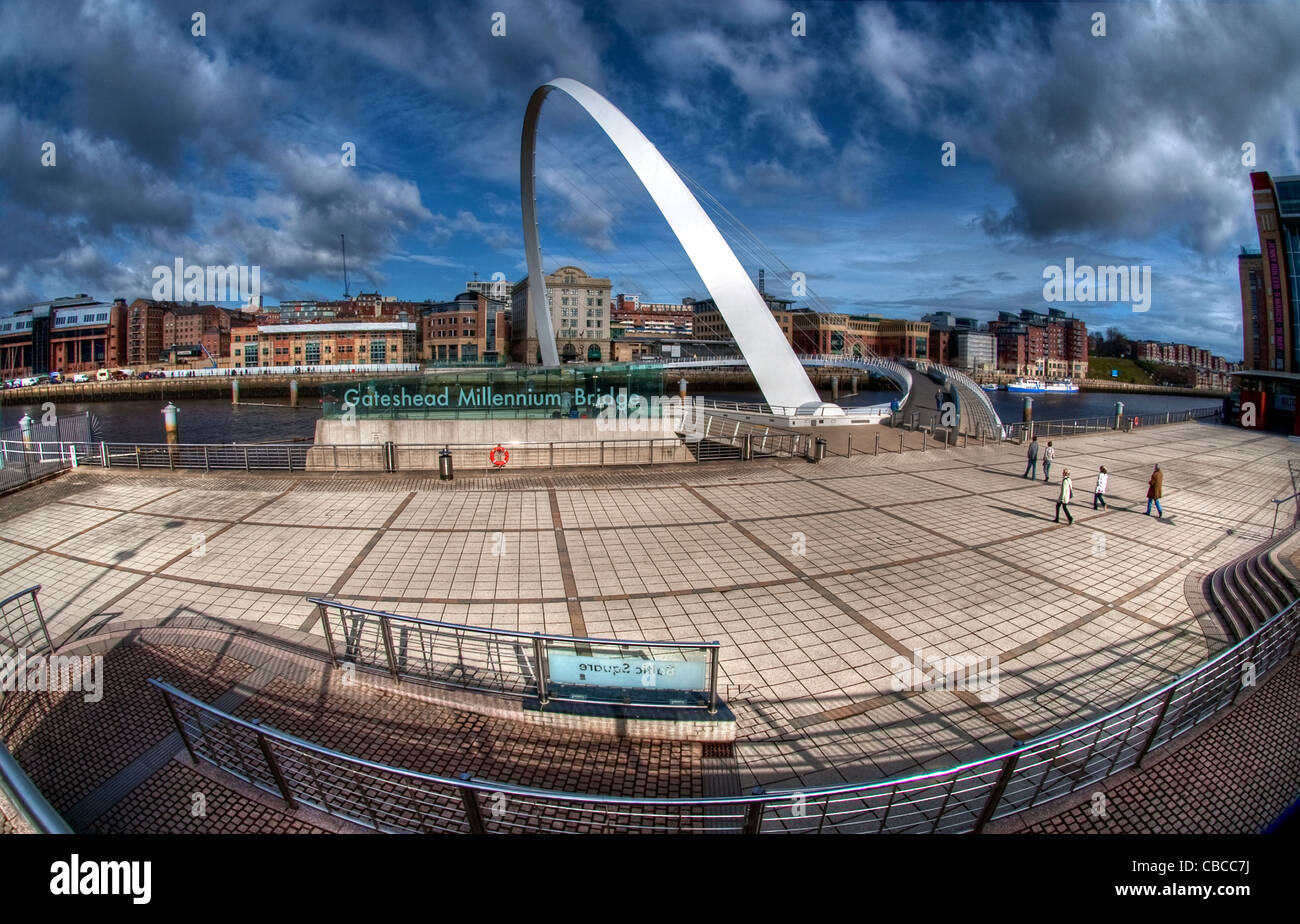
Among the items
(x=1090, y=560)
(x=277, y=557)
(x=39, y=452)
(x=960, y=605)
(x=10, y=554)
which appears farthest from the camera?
(x=39, y=452)

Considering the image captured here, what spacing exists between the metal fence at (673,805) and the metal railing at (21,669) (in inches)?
32.1

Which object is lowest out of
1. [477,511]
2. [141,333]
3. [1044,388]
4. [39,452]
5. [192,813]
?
[192,813]

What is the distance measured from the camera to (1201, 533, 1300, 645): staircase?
23.4 ft

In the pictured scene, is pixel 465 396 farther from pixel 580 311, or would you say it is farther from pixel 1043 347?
pixel 1043 347

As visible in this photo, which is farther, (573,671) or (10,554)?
(10,554)

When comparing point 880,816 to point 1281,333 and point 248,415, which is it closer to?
point 1281,333

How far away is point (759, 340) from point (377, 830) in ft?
71.2

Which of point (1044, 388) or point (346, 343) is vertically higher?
point (346, 343)

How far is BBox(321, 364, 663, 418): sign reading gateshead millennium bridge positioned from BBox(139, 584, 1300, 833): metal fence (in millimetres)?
14011

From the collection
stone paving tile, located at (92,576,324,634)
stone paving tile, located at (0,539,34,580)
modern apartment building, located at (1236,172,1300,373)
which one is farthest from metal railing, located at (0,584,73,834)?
modern apartment building, located at (1236,172,1300,373)

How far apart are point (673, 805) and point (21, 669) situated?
6.45 meters


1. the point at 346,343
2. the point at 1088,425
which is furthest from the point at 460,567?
the point at 346,343

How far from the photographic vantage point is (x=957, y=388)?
26.4m

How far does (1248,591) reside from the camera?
308 inches
